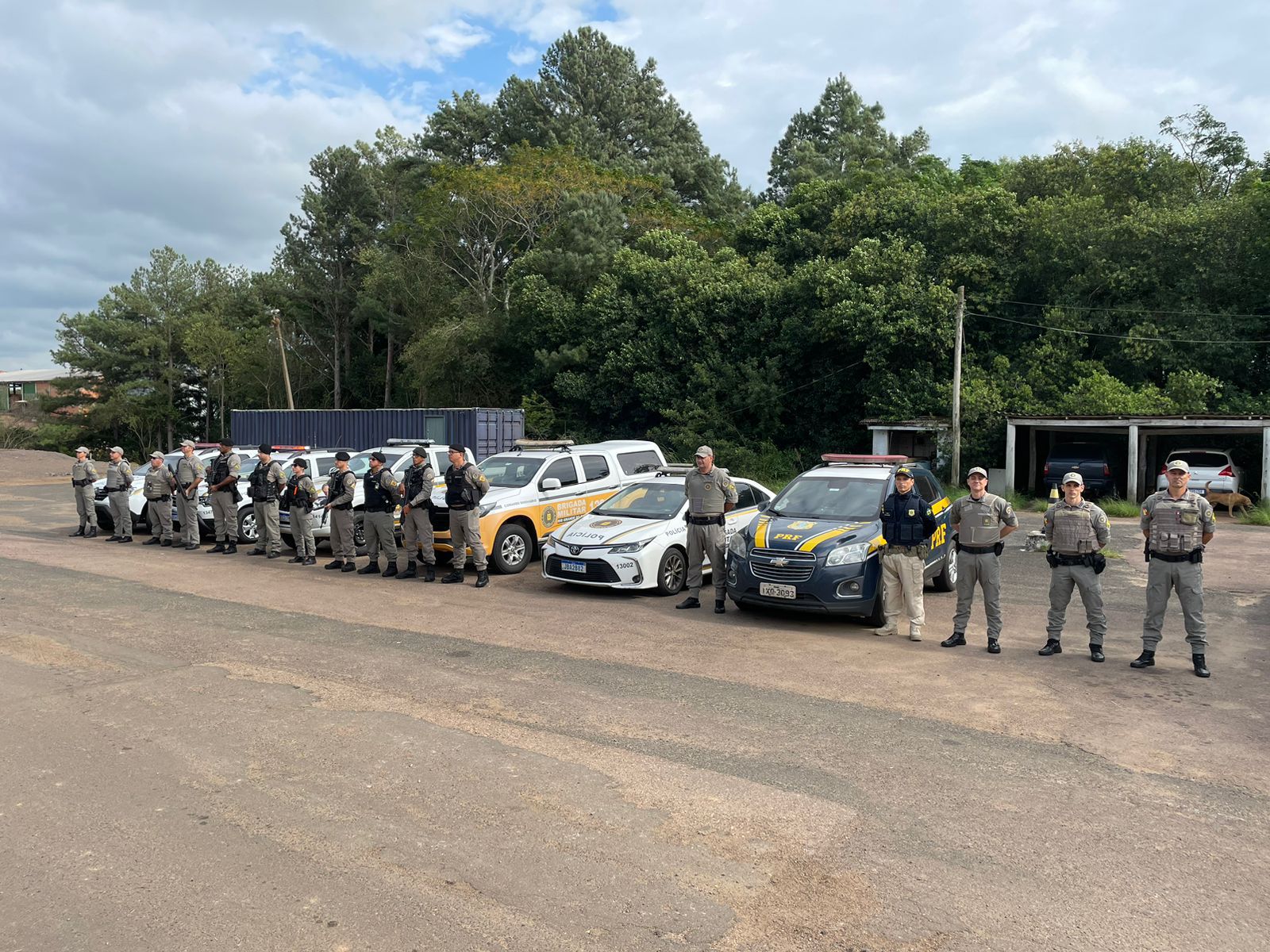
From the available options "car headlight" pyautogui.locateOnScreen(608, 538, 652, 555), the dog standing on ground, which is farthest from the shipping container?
the dog standing on ground

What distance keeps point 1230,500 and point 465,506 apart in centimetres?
1979

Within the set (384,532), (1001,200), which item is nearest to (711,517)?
(384,532)

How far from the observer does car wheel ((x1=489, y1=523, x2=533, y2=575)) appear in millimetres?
13055

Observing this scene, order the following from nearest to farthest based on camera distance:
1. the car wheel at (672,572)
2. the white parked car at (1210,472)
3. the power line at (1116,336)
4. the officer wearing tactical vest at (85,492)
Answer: the car wheel at (672,572)
the officer wearing tactical vest at (85,492)
the white parked car at (1210,472)
the power line at (1116,336)

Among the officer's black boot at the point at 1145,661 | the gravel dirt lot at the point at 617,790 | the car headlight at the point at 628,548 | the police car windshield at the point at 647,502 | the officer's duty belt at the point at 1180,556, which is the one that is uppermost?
the police car windshield at the point at 647,502

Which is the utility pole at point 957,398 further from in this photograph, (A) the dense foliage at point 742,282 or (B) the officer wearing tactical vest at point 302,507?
(B) the officer wearing tactical vest at point 302,507

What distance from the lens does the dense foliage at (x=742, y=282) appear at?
30281 mm

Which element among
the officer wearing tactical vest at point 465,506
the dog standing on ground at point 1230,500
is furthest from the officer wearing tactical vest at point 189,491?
the dog standing on ground at point 1230,500

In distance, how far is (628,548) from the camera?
1133cm

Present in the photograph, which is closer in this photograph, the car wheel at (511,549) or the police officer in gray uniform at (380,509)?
the police officer in gray uniform at (380,509)

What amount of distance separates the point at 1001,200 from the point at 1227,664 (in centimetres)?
2755

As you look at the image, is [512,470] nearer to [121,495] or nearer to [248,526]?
[248,526]

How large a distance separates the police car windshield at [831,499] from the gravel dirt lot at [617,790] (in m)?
1.57

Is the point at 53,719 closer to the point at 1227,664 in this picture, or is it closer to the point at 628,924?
the point at 628,924
